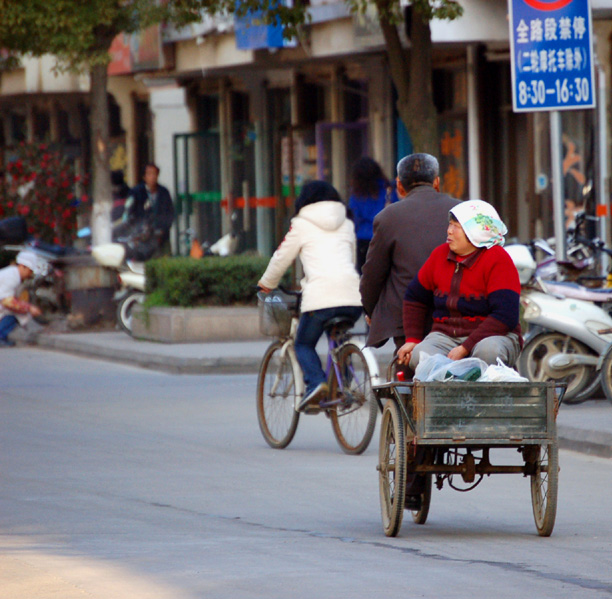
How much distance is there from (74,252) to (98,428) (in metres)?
9.56

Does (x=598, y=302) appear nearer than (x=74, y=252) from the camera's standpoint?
Yes

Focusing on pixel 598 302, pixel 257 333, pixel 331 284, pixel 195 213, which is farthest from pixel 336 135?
pixel 331 284

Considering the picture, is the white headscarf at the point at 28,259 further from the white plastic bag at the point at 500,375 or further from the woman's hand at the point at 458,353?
the white plastic bag at the point at 500,375

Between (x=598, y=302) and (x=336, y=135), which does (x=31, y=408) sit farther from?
(x=336, y=135)

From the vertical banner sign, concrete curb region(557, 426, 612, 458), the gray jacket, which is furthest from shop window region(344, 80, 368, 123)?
the gray jacket

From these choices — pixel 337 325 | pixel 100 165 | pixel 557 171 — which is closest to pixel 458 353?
pixel 337 325

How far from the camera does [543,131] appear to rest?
21.2m

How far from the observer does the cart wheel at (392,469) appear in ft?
22.9

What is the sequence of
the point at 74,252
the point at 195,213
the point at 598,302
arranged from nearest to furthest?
the point at 598,302 < the point at 74,252 < the point at 195,213

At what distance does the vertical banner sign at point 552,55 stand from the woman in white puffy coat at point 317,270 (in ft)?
7.89

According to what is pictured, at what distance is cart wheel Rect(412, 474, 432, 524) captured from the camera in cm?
755

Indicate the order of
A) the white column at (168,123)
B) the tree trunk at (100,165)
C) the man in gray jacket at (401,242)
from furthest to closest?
the white column at (168,123) → the tree trunk at (100,165) → the man in gray jacket at (401,242)

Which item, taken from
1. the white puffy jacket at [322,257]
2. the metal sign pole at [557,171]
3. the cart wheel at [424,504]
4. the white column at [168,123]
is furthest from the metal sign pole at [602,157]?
the white column at [168,123]

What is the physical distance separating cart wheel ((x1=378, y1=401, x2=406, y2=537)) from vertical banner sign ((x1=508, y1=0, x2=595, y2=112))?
5.52m
